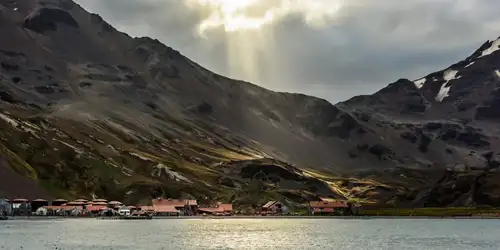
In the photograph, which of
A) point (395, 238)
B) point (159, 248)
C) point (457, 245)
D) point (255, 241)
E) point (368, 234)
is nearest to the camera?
point (159, 248)

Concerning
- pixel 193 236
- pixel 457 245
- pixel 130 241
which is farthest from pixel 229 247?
pixel 457 245

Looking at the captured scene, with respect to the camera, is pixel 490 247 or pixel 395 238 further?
pixel 395 238

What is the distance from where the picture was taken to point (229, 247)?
130625 millimetres

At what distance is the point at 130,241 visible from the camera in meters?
142

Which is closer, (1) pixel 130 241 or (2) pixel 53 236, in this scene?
(1) pixel 130 241

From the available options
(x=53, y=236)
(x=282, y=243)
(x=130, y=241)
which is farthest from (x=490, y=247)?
(x=53, y=236)

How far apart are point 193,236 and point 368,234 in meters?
41.6

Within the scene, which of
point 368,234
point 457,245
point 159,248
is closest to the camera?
point 159,248

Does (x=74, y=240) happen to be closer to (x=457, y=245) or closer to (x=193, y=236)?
(x=193, y=236)

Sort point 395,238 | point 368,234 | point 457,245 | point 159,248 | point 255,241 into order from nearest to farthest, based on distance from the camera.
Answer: point 159,248
point 457,245
point 255,241
point 395,238
point 368,234

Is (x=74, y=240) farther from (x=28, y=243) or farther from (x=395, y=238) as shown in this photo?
(x=395, y=238)

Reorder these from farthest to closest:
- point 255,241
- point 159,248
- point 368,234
A: point 368,234, point 255,241, point 159,248

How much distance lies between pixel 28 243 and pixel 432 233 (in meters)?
96.1

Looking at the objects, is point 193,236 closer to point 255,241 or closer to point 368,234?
point 255,241
